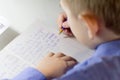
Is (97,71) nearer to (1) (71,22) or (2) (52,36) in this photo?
(1) (71,22)

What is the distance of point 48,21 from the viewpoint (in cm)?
96

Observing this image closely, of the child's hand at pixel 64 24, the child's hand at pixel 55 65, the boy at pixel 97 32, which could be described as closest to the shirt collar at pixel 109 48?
the boy at pixel 97 32

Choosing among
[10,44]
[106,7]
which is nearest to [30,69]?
[10,44]

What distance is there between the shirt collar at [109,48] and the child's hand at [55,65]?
0.50 ft

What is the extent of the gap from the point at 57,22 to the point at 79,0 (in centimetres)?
37

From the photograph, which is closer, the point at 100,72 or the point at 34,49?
the point at 100,72

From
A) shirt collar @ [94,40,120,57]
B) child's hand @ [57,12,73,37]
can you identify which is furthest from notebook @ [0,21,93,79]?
shirt collar @ [94,40,120,57]

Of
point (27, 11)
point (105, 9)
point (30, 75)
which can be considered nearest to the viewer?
point (105, 9)

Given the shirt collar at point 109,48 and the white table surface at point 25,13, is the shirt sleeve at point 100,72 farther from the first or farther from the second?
the white table surface at point 25,13

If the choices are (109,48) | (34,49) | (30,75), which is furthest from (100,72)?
(34,49)

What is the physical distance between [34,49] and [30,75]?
0.49 feet

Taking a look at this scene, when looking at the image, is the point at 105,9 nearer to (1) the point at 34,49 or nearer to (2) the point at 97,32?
(2) the point at 97,32

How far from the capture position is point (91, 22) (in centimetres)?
58

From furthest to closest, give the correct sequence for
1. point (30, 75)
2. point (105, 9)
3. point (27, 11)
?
point (27, 11) < point (30, 75) < point (105, 9)
